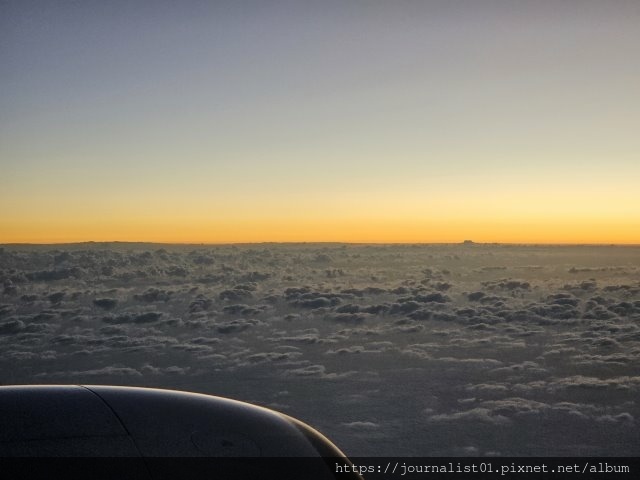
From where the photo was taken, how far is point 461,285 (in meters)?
30.5

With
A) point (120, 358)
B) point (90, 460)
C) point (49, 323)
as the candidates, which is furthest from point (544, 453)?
point (49, 323)

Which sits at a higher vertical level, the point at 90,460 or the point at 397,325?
the point at 90,460

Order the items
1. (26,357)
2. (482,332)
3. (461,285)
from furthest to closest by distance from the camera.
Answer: (461,285) → (482,332) → (26,357)

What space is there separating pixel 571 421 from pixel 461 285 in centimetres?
2433

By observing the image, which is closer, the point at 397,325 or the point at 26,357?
the point at 26,357

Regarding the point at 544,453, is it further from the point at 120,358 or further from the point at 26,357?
the point at 26,357

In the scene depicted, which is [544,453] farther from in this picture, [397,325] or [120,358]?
[397,325]

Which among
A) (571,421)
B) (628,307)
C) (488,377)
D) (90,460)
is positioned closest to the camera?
(90,460)

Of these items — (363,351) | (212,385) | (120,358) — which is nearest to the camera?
(212,385)

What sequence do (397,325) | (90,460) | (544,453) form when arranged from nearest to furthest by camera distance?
(90,460) < (544,453) < (397,325)

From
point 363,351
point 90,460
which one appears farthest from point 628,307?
point 90,460

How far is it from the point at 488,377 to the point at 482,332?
5284mm

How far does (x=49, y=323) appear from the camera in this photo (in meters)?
14.4

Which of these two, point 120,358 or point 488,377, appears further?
point 120,358
